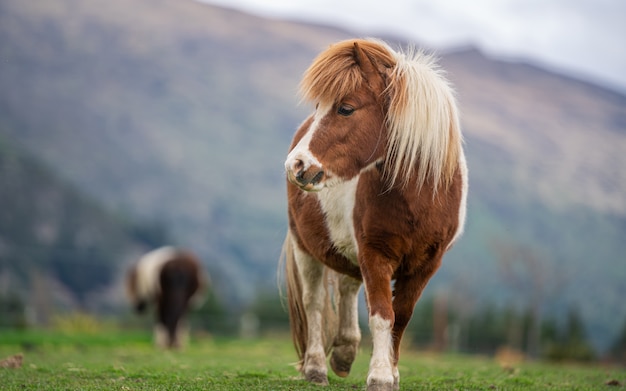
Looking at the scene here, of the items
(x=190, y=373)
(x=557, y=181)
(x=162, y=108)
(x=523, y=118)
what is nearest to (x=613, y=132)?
(x=557, y=181)

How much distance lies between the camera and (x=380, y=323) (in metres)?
5.29

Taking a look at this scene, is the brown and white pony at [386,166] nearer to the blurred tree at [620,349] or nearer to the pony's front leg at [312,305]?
the pony's front leg at [312,305]

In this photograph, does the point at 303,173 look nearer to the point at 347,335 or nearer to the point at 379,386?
the point at 379,386

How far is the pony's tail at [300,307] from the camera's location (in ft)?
23.8

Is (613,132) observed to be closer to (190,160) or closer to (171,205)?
(171,205)

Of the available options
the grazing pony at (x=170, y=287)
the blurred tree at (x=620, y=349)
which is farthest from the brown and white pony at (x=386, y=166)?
the blurred tree at (x=620, y=349)

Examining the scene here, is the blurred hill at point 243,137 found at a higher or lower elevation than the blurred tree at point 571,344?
higher

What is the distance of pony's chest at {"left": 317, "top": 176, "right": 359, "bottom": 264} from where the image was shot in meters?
5.95

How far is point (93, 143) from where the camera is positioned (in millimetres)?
106438

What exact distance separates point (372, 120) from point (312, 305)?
7.68 feet

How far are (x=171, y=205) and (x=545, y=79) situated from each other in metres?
46.7

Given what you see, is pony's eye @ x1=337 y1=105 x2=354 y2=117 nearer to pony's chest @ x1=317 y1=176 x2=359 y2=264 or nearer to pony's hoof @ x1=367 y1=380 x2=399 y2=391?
pony's chest @ x1=317 y1=176 x2=359 y2=264

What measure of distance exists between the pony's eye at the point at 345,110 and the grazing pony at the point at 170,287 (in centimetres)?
1201

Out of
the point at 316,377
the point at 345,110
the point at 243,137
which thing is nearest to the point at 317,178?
the point at 345,110
